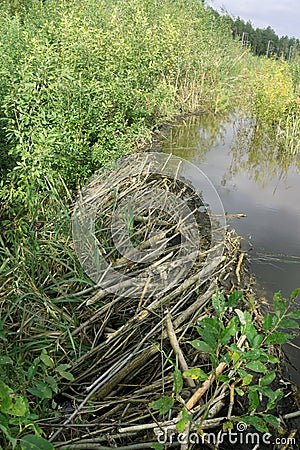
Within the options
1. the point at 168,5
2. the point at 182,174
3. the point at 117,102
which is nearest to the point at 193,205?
the point at 182,174

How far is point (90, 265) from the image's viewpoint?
2154 millimetres

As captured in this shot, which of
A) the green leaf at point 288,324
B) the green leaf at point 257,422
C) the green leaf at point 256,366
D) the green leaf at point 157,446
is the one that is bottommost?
the green leaf at point 157,446

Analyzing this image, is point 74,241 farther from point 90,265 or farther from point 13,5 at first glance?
point 13,5

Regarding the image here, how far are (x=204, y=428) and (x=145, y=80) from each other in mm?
4245

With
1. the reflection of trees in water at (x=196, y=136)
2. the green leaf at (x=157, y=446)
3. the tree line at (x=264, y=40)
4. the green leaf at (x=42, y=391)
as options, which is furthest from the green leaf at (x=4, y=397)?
the tree line at (x=264, y=40)

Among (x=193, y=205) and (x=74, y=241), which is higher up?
(x=193, y=205)

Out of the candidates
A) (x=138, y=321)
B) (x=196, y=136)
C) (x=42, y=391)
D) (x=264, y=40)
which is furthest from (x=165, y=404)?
(x=264, y=40)

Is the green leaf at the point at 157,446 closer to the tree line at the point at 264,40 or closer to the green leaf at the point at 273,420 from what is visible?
the green leaf at the point at 273,420

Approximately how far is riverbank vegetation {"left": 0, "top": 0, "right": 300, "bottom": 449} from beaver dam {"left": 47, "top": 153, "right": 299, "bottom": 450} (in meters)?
0.11

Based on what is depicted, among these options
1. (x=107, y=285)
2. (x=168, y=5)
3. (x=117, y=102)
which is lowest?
(x=107, y=285)

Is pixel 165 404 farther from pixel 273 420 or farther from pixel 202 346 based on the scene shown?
pixel 273 420

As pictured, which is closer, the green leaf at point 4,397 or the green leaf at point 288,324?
the green leaf at point 4,397

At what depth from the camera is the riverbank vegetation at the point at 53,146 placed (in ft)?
5.49

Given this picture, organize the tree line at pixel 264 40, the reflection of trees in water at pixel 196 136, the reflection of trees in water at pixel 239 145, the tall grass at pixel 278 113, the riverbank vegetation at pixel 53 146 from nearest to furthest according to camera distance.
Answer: the riverbank vegetation at pixel 53 146 → the reflection of trees in water at pixel 239 145 → the reflection of trees in water at pixel 196 136 → the tall grass at pixel 278 113 → the tree line at pixel 264 40
